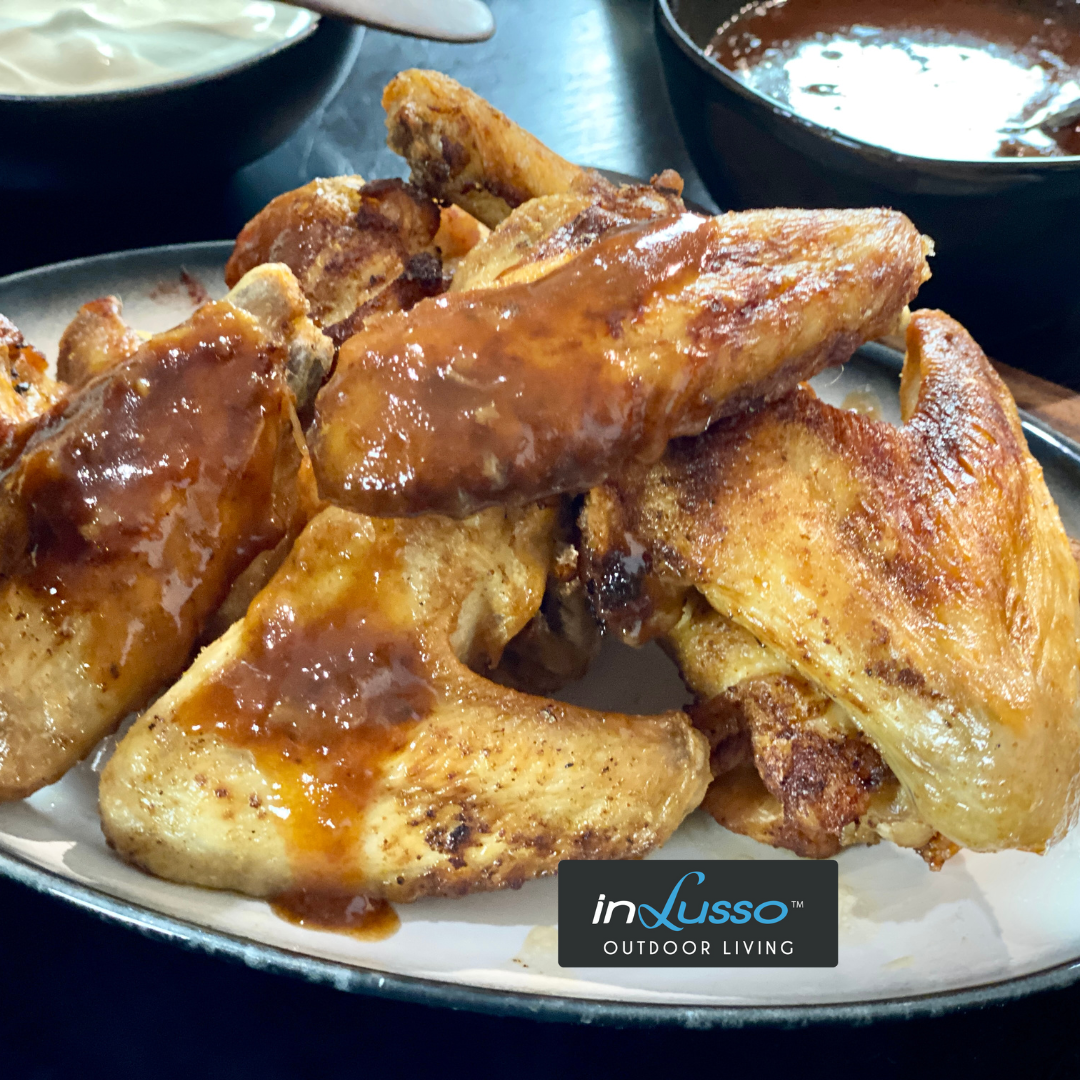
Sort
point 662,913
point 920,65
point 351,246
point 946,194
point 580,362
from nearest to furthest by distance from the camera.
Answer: point 580,362 → point 662,913 → point 351,246 → point 946,194 → point 920,65

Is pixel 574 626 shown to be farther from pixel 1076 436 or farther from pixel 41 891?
pixel 1076 436

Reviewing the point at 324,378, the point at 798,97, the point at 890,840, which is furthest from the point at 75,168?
the point at 890,840

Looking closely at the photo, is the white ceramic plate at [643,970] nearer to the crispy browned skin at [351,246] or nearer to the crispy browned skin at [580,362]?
the crispy browned skin at [580,362]

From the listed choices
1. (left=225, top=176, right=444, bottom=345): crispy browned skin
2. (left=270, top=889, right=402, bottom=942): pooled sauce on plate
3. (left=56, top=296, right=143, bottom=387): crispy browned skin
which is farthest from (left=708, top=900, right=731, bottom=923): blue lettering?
(left=56, top=296, right=143, bottom=387): crispy browned skin

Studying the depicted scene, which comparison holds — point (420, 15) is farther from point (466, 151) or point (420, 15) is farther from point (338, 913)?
point (338, 913)

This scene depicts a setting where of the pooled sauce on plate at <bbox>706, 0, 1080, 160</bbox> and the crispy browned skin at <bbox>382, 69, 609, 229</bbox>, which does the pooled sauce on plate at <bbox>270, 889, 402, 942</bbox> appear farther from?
the pooled sauce on plate at <bbox>706, 0, 1080, 160</bbox>

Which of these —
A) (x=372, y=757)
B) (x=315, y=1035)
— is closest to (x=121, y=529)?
(x=372, y=757)

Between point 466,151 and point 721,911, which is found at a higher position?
point 466,151
